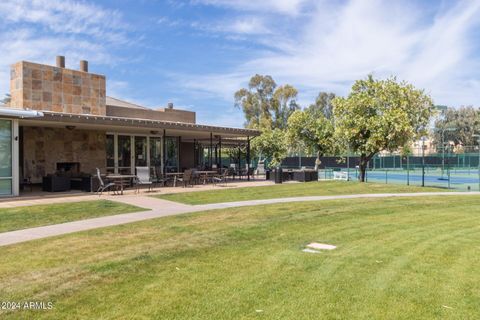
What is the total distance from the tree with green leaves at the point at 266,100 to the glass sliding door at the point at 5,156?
4803cm

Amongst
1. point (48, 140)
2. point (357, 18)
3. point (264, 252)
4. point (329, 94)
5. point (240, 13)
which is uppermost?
point (329, 94)

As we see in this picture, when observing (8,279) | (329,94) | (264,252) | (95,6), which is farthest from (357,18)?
(329,94)

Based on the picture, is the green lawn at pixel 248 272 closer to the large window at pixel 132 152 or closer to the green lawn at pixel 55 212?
the green lawn at pixel 55 212

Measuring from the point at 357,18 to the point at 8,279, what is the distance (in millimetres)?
16450

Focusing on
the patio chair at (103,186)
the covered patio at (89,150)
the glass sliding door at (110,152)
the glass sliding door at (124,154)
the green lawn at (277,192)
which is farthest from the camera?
the glass sliding door at (124,154)

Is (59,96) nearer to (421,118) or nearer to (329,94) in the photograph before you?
(421,118)

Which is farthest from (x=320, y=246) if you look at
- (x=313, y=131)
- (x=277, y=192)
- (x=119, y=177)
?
(x=313, y=131)

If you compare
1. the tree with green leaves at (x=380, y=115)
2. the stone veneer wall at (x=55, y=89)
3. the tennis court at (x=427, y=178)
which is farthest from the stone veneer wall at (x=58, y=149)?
the tennis court at (x=427, y=178)

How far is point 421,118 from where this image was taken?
1955cm

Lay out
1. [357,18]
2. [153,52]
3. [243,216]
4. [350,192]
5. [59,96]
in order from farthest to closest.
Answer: [153,52] → [59,96] → [357,18] → [350,192] → [243,216]

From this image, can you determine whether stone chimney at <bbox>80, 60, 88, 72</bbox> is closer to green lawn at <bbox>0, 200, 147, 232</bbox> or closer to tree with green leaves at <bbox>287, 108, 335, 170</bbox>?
green lawn at <bbox>0, 200, 147, 232</bbox>

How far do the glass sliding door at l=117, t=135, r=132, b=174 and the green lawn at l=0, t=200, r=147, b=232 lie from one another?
800 cm

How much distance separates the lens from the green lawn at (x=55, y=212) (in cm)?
855

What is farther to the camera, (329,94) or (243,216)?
(329,94)
